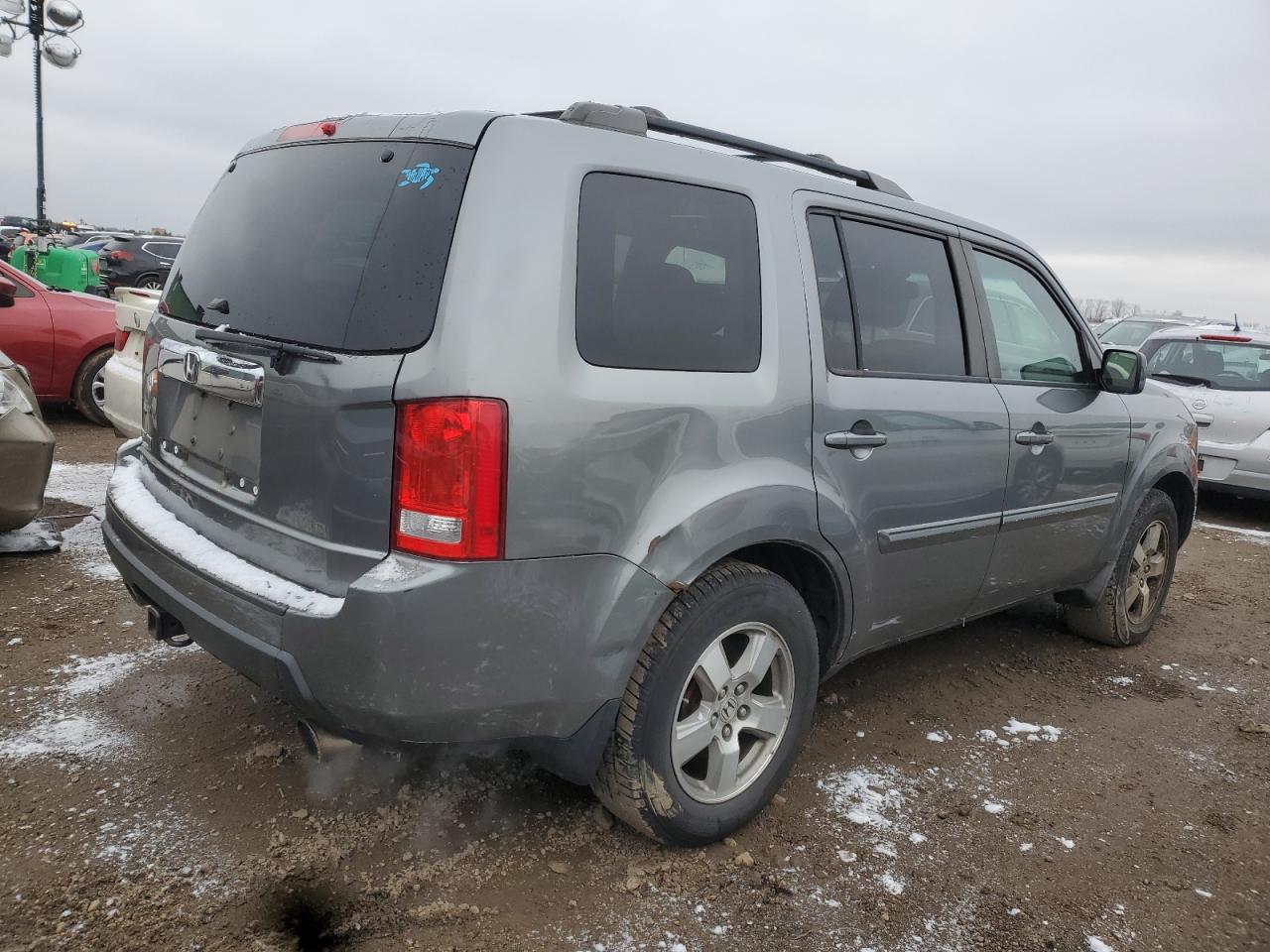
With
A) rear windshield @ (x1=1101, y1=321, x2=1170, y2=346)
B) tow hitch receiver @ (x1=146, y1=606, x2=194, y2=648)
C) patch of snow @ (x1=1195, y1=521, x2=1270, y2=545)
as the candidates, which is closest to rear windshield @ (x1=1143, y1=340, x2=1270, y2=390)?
patch of snow @ (x1=1195, y1=521, x2=1270, y2=545)

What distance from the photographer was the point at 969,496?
3271mm

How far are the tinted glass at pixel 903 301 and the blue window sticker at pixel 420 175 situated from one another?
4.44ft

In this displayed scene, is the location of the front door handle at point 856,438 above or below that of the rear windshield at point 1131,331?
below

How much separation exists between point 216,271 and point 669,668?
166 cm

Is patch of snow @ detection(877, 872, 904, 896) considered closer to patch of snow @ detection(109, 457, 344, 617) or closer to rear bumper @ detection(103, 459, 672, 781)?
rear bumper @ detection(103, 459, 672, 781)

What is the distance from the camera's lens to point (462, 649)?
207 cm

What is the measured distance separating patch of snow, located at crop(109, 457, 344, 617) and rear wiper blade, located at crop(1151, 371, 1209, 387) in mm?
8285

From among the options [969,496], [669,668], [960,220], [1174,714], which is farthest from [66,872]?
[1174,714]

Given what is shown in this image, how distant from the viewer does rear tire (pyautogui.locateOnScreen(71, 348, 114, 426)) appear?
25.9ft

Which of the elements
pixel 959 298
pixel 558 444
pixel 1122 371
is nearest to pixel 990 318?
pixel 959 298

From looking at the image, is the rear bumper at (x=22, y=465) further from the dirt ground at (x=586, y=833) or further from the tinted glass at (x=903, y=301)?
the tinted glass at (x=903, y=301)

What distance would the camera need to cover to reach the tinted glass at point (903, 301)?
2971 millimetres

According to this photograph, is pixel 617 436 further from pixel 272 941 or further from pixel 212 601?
pixel 272 941

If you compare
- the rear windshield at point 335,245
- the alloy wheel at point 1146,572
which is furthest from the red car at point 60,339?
the alloy wheel at point 1146,572
